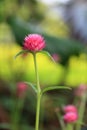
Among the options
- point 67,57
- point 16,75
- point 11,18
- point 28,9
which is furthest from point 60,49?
point 28,9

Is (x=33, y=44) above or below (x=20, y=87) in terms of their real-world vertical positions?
above

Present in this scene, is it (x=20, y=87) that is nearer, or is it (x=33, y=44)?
(x=33, y=44)

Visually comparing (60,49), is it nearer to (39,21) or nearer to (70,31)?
(39,21)

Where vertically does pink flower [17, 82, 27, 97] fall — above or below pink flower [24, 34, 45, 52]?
below

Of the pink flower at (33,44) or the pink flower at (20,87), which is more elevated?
the pink flower at (33,44)

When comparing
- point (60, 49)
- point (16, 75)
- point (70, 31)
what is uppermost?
point (60, 49)

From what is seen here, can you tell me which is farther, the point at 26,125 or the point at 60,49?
the point at 60,49

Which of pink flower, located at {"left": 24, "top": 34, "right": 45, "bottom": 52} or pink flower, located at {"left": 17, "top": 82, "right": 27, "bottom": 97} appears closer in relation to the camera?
pink flower, located at {"left": 24, "top": 34, "right": 45, "bottom": 52}

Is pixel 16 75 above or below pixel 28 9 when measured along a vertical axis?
above

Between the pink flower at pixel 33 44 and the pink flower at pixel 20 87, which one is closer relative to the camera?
the pink flower at pixel 33 44

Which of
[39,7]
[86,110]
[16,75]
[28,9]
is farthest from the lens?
[39,7]

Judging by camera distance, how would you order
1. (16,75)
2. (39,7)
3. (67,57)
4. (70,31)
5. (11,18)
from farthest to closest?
(70,31) → (39,7) → (11,18) → (16,75) → (67,57)
